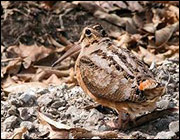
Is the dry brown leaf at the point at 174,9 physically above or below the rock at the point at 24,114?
above

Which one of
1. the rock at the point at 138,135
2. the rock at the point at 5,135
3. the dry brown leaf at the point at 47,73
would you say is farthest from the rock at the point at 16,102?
the rock at the point at 138,135

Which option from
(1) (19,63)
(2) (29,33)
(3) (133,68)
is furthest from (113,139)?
(2) (29,33)

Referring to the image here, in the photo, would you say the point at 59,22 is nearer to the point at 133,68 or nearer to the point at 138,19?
the point at 138,19

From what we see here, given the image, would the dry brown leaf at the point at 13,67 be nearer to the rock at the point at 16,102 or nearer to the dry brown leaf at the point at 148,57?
the rock at the point at 16,102

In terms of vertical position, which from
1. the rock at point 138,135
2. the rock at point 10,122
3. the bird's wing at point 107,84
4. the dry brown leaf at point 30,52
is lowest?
the dry brown leaf at point 30,52

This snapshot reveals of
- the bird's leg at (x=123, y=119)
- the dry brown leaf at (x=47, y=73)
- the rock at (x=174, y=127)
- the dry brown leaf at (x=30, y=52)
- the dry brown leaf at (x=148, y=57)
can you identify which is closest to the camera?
the rock at (x=174, y=127)

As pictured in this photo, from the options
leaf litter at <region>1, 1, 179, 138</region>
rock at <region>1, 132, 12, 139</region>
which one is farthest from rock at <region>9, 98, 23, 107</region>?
leaf litter at <region>1, 1, 179, 138</region>

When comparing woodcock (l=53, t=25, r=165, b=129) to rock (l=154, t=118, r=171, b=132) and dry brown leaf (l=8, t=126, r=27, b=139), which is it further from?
dry brown leaf (l=8, t=126, r=27, b=139)

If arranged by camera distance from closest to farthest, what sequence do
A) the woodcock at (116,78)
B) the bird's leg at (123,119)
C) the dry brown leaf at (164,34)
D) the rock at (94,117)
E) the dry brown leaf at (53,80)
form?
the woodcock at (116,78)
the bird's leg at (123,119)
the rock at (94,117)
the dry brown leaf at (53,80)
the dry brown leaf at (164,34)

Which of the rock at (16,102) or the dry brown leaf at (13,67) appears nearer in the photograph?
the rock at (16,102)
